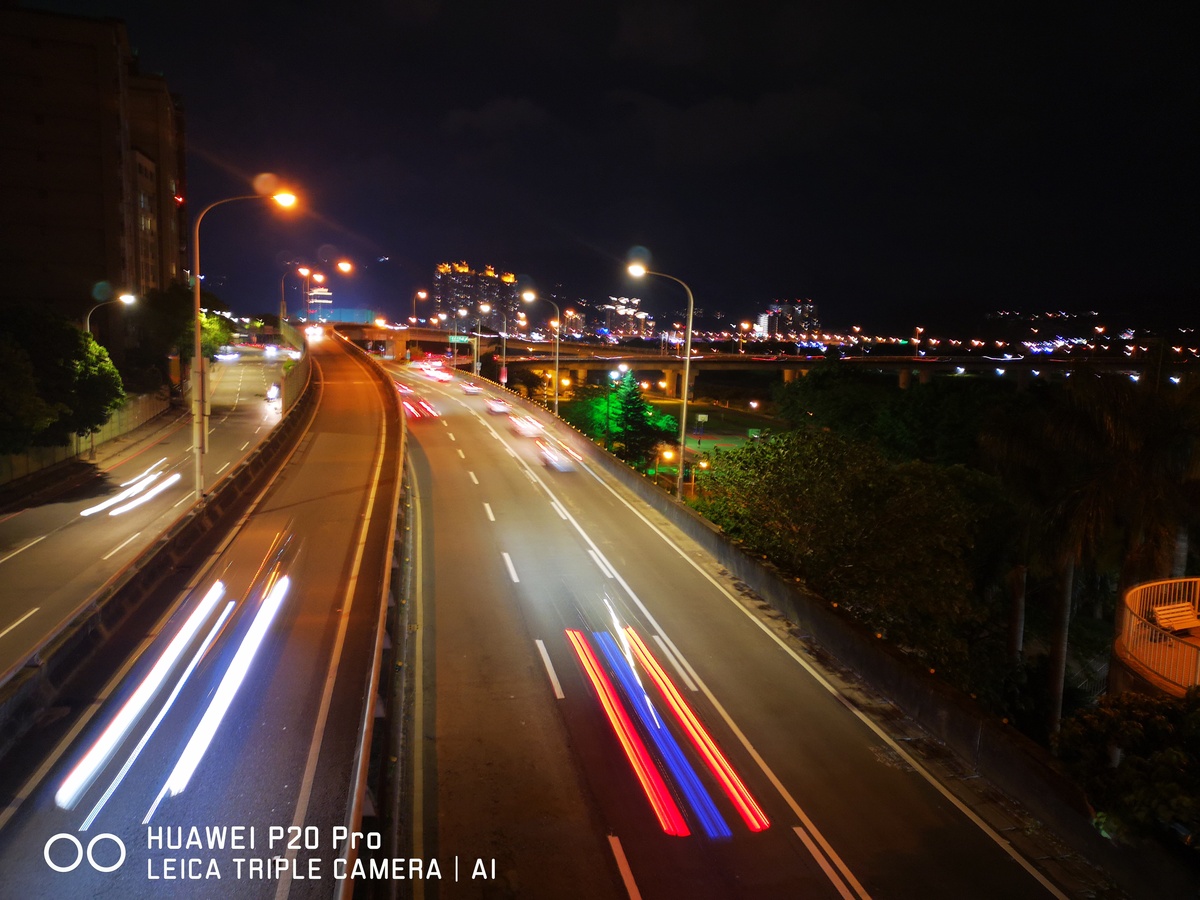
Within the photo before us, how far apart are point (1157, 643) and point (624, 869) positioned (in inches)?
331

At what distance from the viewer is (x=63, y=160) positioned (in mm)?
60812

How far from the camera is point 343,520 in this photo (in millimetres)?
23375

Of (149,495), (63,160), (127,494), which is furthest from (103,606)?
(63,160)

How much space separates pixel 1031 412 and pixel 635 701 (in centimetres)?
1491

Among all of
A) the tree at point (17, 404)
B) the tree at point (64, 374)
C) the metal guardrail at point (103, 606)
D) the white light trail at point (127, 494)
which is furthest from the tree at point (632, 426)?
the tree at point (17, 404)

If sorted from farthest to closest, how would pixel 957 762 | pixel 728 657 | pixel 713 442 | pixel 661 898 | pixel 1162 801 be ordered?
pixel 713 442 → pixel 728 657 → pixel 957 762 → pixel 661 898 → pixel 1162 801

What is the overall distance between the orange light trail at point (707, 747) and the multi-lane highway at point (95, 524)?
949cm

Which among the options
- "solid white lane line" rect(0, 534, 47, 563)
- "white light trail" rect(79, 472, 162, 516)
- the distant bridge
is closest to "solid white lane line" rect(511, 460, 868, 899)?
"solid white lane line" rect(0, 534, 47, 563)

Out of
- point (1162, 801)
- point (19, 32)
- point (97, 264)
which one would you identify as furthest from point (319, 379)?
point (1162, 801)

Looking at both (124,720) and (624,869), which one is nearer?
(624,869)

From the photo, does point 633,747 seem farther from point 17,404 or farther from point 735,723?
point 17,404

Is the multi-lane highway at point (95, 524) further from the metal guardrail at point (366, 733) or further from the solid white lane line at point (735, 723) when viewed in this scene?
the solid white lane line at point (735, 723)

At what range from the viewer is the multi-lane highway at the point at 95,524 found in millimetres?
19000

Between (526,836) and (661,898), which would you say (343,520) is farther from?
(661,898)
